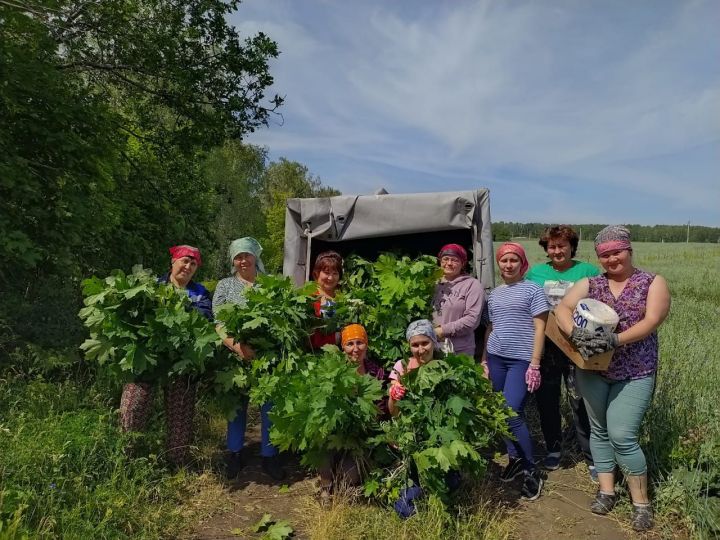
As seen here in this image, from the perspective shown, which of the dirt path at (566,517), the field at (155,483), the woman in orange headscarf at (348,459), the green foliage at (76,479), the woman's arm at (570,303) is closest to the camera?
the green foliage at (76,479)

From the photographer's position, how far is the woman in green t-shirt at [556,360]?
14.1 ft

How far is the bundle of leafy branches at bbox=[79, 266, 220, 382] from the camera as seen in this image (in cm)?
370

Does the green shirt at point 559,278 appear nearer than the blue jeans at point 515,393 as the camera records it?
No

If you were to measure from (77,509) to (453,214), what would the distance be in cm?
393

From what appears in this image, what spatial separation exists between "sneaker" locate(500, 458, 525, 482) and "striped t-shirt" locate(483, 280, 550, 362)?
2.94 feet

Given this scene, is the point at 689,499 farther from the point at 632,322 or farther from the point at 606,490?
the point at 632,322

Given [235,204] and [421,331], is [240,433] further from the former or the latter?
[235,204]

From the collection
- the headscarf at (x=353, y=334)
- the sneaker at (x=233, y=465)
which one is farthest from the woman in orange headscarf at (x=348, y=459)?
the sneaker at (x=233, y=465)

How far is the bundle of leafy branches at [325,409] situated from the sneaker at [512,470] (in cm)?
137

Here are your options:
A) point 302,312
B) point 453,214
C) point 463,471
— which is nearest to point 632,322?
point 463,471

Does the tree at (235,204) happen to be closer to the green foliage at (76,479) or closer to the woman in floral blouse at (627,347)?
the green foliage at (76,479)

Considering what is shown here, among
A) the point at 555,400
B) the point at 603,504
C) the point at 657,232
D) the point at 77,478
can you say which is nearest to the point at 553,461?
the point at 555,400

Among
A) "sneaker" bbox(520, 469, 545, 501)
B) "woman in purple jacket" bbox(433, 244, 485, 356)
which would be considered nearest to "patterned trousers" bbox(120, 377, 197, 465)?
"woman in purple jacket" bbox(433, 244, 485, 356)

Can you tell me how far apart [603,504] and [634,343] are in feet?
4.24
